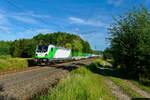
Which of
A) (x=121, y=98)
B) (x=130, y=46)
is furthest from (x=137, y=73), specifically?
(x=121, y=98)

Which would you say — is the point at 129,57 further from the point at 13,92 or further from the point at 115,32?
the point at 13,92

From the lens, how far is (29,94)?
19.0 feet

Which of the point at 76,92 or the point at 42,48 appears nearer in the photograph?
the point at 76,92

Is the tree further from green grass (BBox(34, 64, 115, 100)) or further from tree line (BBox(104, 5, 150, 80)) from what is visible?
green grass (BBox(34, 64, 115, 100))

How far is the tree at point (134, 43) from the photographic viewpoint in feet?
31.3

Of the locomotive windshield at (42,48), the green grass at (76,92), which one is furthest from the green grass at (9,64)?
the green grass at (76,92)

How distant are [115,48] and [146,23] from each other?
3.33 metres

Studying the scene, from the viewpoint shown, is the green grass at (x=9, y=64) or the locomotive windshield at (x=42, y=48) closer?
the green grass at (x=9, y=64)

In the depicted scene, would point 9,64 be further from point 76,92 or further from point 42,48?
point 76,92

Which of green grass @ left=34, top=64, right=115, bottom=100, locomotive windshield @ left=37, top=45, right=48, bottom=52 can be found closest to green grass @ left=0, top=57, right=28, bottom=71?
locomotive windshield @ left=37, top=45, right=48, bottom=52

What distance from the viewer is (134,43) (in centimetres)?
1035

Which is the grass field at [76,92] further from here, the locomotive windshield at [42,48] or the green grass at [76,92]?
the locomotive windshield at [42,48]

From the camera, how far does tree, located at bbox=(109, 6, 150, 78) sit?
9.55m

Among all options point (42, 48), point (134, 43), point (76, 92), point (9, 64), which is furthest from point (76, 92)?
point (42, 48)
